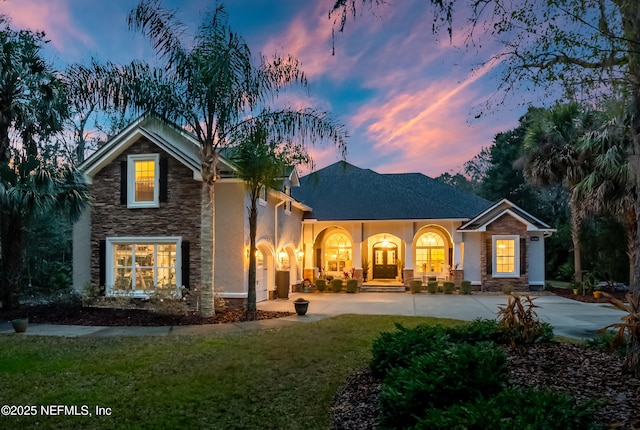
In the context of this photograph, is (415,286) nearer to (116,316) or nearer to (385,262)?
(385,262)

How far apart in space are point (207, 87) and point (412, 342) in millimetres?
8526

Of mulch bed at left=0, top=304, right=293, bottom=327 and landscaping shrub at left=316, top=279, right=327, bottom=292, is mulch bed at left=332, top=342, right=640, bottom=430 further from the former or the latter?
landscaping shrub at left=316, top=279, right=327, bottom=292

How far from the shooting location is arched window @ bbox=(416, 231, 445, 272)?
2195 centimetres

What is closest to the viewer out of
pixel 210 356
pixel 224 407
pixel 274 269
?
Result: pixel 224 407

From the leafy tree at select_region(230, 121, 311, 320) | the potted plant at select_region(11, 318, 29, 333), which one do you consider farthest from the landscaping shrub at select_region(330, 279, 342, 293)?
the potted plant at select_region(11, 318, 29, 333)

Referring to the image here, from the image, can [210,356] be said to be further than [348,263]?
No

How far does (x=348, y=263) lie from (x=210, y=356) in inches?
598

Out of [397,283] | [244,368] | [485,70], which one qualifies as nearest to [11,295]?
[244,368]

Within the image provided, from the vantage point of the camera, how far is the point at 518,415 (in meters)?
3.24

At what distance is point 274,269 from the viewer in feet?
55.4

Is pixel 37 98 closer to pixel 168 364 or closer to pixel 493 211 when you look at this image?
pixel 168 364

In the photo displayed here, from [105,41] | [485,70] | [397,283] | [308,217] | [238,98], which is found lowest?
[397,283]

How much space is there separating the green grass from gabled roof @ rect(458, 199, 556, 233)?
11.5 meters

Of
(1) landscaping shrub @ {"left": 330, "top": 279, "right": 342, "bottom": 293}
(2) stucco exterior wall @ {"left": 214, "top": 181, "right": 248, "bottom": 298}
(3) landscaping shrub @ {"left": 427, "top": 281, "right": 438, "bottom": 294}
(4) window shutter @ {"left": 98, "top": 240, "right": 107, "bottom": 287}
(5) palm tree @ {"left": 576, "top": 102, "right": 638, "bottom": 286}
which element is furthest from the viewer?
(1) landscaping shrub @ {"left": 330, "top": 279, "right": 342, "bottom": 293}
